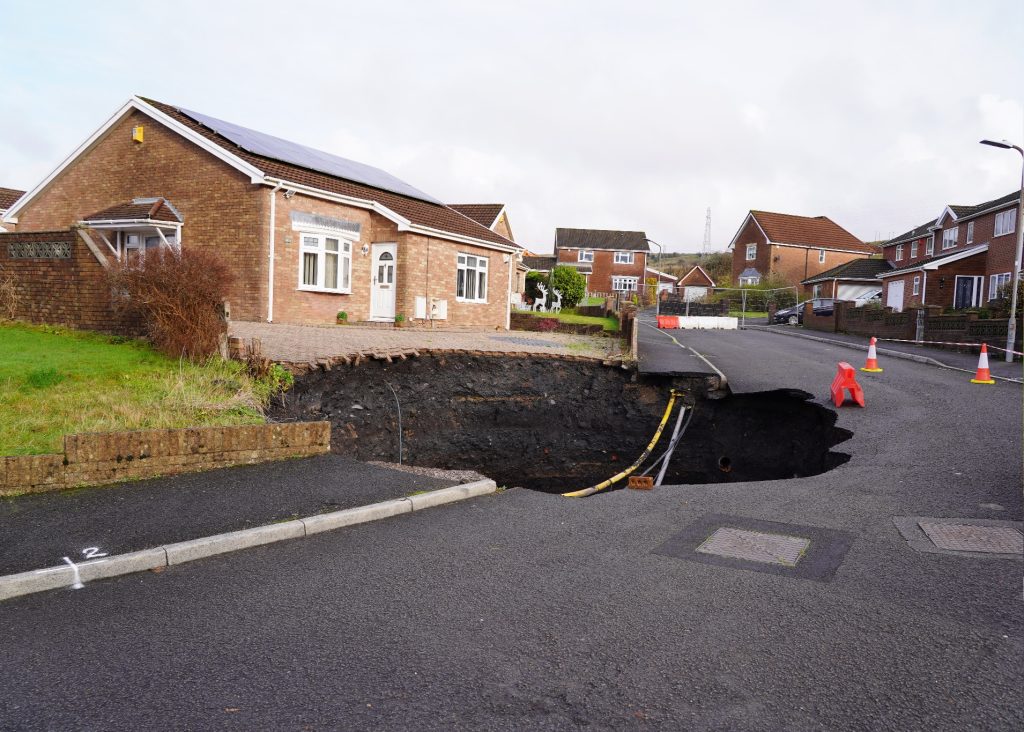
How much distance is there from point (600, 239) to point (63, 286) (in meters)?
67.1

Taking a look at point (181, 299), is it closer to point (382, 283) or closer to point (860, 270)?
point (382, 283)

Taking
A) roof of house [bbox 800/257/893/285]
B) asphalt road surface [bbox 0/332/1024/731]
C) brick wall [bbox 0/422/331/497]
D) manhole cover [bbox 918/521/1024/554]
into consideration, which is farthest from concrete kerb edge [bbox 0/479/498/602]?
roof of house [bbox 800/257/893/285]

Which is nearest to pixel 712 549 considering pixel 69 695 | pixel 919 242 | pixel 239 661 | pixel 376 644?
pixel 376 644

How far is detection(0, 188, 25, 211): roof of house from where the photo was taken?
1210 inches

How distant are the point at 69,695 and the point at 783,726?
10.5 ft

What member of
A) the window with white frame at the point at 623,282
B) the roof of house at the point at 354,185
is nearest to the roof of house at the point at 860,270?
the window with white frame at the point at 623,282

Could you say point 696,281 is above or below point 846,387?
above

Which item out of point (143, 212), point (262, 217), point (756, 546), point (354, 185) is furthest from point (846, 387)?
point (143, 212)

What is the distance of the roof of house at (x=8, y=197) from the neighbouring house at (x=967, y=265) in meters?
43.9

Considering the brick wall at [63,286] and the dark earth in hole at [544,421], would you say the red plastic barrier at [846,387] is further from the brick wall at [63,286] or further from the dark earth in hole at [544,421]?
the brick wall at [63,286]

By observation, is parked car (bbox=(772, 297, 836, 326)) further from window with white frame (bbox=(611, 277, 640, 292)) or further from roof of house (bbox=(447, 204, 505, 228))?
window with white frame (bbox=(611, 277, 640, 292))

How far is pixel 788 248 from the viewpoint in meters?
65.2

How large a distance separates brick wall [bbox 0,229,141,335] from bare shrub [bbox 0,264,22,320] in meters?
0.05

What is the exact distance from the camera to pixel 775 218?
6781cm
